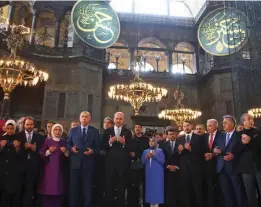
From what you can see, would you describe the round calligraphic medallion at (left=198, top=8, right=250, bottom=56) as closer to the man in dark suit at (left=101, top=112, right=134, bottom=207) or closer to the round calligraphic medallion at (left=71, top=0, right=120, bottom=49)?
the round calligraphic medallion at (left=71, top=0, right=120, bottom=49)

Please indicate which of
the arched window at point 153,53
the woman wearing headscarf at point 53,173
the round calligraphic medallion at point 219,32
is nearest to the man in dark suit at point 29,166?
the woman wearing headscarf at point 53,173

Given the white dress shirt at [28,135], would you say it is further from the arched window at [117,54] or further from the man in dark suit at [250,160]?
the arched window at [117,54]

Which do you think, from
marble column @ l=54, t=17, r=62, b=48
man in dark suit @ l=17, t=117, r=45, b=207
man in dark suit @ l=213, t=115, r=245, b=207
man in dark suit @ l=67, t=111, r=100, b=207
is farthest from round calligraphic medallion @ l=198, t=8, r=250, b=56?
man in dark suit @ l=17, t=117, r=45, b=207

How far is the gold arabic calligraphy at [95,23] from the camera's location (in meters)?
11.5

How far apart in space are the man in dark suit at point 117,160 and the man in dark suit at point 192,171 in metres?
0.84

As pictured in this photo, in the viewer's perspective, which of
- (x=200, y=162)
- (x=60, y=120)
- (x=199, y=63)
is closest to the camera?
(x=200, y=162)

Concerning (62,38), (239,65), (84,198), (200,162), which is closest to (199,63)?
(239,65)

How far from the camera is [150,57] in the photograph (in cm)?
1853

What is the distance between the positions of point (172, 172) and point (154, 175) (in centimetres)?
31

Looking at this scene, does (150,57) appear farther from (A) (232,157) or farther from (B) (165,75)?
(A) (232,157)

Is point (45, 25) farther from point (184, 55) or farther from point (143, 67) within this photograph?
point (184, 55)

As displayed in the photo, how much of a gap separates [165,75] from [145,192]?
1075 cm

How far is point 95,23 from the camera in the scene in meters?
11.7

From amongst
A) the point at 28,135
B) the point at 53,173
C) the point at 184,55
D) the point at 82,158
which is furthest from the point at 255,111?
the point at 28,135
